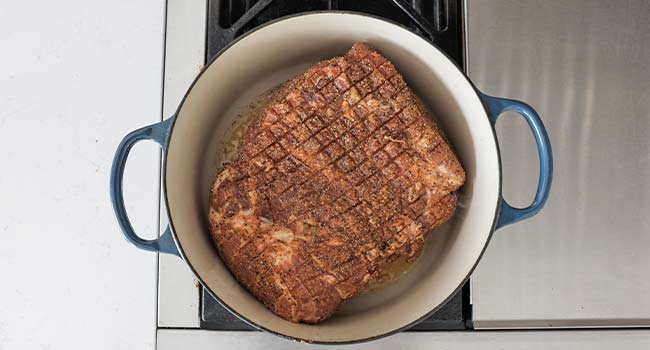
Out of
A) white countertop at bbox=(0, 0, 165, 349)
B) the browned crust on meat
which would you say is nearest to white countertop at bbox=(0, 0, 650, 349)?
white countertop at bbox=(0, 0, 165, 349)

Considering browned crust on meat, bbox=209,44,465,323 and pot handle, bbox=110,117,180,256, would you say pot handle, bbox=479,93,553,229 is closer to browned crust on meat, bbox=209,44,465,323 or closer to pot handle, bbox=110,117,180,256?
browned crust on meat, bbox=209,44,465,323

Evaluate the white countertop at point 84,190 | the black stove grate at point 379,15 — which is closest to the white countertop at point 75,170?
the white countertop at point 84,190

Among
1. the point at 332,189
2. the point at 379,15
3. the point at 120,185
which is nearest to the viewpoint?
the point at 120,185

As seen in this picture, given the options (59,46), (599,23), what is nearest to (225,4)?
(59,46)

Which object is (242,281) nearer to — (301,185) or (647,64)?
(301,185)

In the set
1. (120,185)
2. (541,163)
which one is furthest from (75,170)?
(541,163)

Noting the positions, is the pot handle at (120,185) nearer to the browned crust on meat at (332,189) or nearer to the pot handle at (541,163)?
the browned crust on meat at (332,189)

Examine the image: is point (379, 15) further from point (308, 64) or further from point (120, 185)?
point (120, 185)
